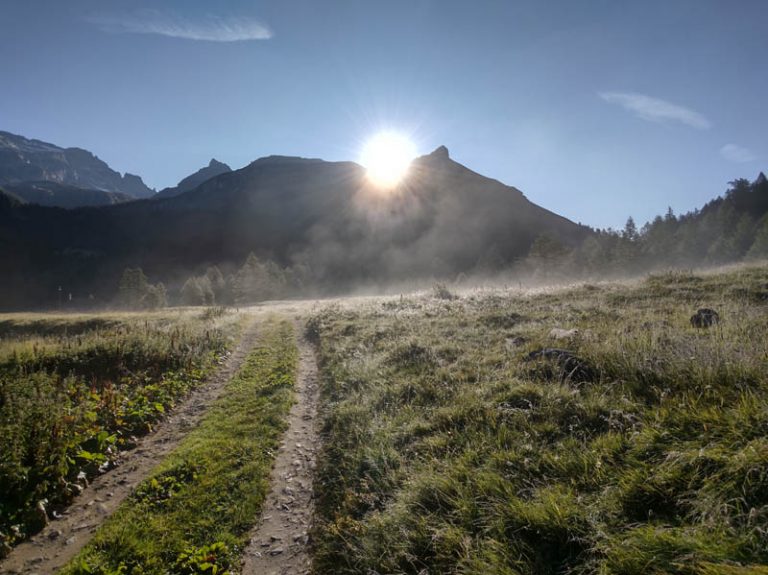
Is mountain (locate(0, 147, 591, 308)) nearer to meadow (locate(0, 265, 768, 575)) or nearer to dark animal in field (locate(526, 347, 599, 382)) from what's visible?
meadow (locate(0, 265, 768, 575))

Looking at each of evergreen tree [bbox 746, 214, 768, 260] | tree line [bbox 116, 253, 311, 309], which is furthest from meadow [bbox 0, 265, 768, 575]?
evergreen tree [bbox 746, 214, 768, 260]

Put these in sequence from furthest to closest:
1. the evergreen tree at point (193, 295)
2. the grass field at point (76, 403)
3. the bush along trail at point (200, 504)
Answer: the evergreen tree at point (193, 295)
the grass field at point (76, 403)
the bush along trail at point (200, 504)

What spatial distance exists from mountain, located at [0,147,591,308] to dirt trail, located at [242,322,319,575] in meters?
110

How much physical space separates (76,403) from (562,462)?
12.6 metres

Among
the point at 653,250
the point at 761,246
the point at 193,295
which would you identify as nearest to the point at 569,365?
the point at 761,246

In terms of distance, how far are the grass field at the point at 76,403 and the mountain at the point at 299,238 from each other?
340 ft

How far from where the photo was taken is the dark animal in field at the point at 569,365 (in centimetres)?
720

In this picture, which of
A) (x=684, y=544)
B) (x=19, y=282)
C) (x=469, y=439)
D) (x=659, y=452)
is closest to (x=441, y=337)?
(x=469, y=439)

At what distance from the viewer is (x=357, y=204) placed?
197 meters

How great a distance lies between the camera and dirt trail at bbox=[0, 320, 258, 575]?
5.31 meters

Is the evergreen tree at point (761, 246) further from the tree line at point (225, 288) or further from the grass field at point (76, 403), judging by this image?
the tree line at point (225, 288)

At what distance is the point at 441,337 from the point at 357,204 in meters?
191

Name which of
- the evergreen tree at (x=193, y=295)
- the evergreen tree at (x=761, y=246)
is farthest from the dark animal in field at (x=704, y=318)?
the evergreen tree at (x=193, y=295)

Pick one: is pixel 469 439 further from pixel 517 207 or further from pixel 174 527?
pixel 517 207
